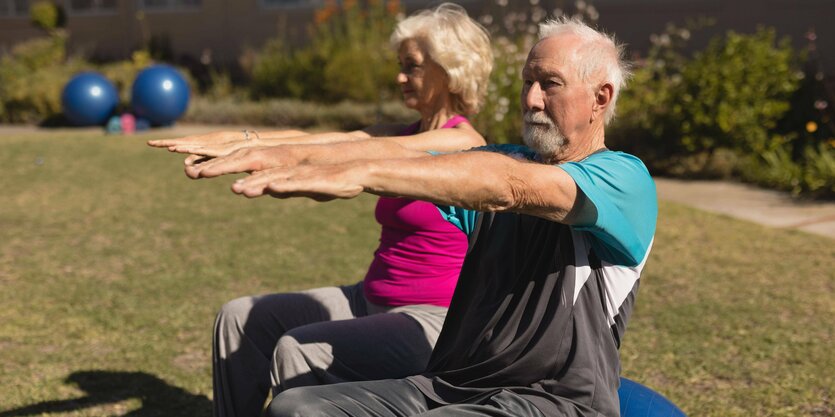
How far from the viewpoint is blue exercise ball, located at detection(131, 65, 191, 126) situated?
13961 millimetres

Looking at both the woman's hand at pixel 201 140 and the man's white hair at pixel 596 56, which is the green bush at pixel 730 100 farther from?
the woman's hand at pixel 201 140

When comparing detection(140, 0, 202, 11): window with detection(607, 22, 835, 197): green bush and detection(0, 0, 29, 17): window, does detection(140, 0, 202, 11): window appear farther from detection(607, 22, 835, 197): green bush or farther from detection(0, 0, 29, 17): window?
detection(607, 22, 835, 197): green bush

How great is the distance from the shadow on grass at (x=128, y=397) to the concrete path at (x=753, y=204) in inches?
199

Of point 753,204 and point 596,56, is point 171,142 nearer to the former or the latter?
point 596,56

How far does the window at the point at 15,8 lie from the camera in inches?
928

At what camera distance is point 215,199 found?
901cm

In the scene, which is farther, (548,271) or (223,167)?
(548,271)

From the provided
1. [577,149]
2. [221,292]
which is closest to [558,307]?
[577,149]

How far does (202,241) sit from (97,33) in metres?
15.9

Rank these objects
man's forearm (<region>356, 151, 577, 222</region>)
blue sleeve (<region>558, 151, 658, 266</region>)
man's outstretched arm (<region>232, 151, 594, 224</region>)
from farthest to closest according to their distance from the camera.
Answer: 1. blue sleeve (<region>558, 151, 658, 266</region>)
2. man's forearm (<region>356, 151, 577, 222</region>)
3. man's outstretched arm (<region>232, 151, 594, 224</region>)

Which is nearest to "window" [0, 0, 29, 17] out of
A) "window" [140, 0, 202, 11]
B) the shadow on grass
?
"window" [140, 0, 202, 11]

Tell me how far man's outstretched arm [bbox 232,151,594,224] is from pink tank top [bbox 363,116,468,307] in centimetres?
108

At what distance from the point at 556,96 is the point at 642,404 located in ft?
3.22

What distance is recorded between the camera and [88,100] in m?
14.2
